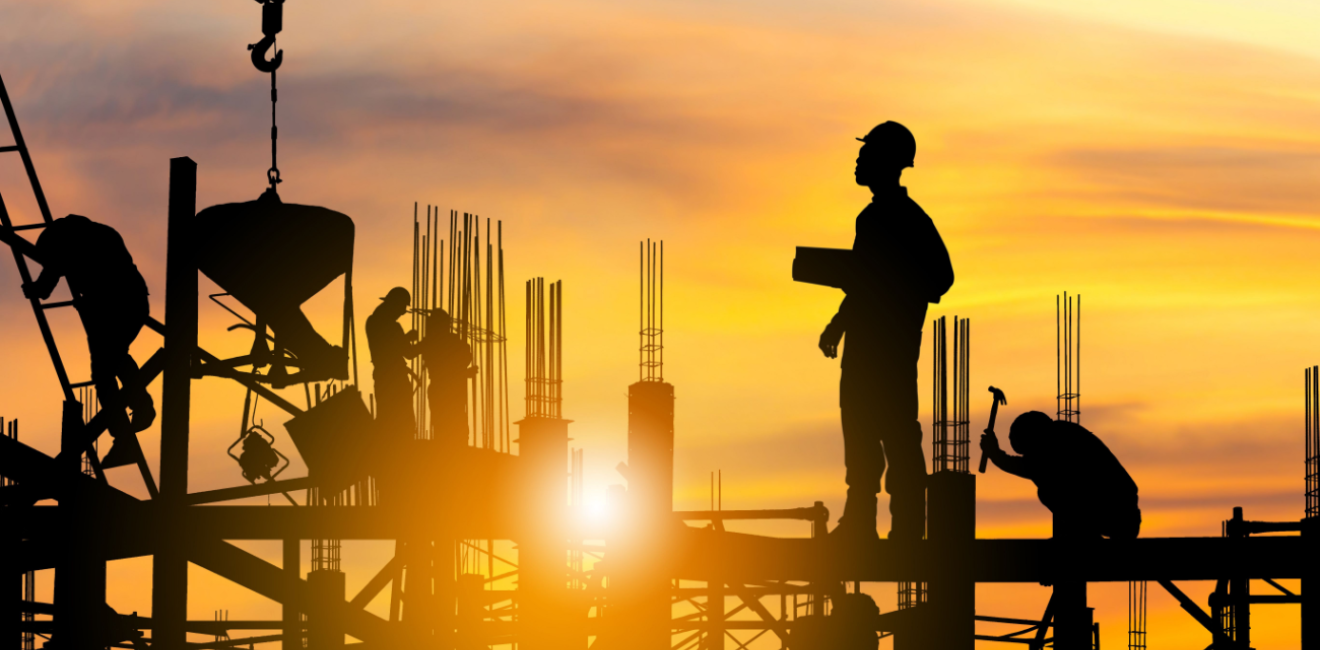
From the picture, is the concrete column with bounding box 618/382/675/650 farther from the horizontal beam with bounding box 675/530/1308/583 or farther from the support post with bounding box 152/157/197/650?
the support post with bounding box 152/157/197/650

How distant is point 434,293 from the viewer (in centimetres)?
2184

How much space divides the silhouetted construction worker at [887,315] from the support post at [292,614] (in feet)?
13.3

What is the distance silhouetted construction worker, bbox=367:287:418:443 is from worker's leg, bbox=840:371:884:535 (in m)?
5.16

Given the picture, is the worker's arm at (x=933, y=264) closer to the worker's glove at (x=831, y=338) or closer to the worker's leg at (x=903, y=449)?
the worker's leg at (x=903, y=449)

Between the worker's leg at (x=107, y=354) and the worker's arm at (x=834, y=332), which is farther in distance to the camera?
the worker's leg at (x=107, y=354)

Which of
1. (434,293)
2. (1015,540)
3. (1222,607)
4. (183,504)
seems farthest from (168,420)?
(1222,607)

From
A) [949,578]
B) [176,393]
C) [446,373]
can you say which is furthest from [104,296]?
[949,578]

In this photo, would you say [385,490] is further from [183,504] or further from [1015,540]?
[1015,540]

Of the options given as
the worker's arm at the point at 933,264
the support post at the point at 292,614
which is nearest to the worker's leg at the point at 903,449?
the worker's arm at the point at 933,264

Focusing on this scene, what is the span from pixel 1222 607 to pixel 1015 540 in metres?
11.0

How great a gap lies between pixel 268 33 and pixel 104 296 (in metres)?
3.25

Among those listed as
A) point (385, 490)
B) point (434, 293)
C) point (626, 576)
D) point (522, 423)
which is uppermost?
point (434, 293)

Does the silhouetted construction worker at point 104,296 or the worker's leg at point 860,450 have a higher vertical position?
the silhouetted construction worker at point 104,296

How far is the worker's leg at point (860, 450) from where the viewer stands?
852cm
